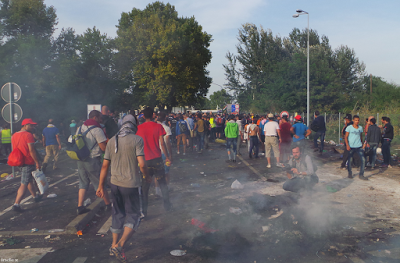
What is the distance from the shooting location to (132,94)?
38.4 metres

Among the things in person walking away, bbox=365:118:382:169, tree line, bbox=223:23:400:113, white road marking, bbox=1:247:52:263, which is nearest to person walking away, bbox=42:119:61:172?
white road marking, bbox=1:247:52:263

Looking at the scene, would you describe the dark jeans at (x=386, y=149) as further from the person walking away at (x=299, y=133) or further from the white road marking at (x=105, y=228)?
the white road marking at (x=105, y=228)

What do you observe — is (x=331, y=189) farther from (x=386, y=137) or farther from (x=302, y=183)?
(x=386, y=137)

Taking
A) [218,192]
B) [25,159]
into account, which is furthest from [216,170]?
[25,159]

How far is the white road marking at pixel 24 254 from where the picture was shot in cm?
422

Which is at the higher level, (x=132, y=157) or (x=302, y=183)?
(x=132, y=157)

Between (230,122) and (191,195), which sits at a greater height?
(230,122)

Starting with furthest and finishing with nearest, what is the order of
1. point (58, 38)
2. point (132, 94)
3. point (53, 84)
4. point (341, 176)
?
point (132, 94), point (58, 38), point (53, 84), point (341, 176)

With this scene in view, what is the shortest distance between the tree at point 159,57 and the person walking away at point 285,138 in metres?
24.0

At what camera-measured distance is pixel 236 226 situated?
17.1 ft

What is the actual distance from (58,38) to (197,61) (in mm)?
15356

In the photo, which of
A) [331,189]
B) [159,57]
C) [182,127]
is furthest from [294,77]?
[331,189]

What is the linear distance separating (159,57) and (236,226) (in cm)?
3003

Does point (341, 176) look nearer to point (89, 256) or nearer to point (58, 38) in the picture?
point (89, 256)
